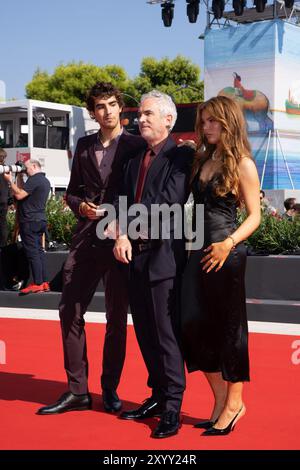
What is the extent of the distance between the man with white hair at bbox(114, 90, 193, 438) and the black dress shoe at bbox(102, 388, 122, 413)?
0.44m

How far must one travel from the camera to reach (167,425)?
4.38 metres

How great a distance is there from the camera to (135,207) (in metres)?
4.55

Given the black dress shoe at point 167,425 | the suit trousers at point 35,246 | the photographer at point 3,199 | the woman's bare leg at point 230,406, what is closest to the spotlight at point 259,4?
the photographer at point 3,199

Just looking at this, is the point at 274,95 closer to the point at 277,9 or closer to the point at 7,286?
the point at 277,9

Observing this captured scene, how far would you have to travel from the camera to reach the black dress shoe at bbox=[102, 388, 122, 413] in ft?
16.3

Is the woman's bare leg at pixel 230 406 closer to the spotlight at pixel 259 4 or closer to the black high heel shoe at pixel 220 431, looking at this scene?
the black high heel shoe at pixel 220 431

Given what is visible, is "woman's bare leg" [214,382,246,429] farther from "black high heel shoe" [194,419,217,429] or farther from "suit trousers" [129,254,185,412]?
"suit trousers" [129,254,185,412]

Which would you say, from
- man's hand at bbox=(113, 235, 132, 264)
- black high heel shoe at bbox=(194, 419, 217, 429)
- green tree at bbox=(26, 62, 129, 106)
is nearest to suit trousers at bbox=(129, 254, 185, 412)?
man's hand at bbox=(113, 235, 132, 264)

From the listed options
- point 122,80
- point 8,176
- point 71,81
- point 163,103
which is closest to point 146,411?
point 163,103

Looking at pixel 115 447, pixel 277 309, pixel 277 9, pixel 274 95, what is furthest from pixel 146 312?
pixel 277 9

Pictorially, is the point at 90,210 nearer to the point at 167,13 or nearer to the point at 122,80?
the point at 167,13

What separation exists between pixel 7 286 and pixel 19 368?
4215mm

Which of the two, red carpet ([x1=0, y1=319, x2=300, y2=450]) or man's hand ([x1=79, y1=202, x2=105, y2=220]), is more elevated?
man's hand ([x1=79, y1=202, x2=105, y2=220])

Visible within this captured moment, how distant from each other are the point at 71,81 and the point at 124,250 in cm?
6090
